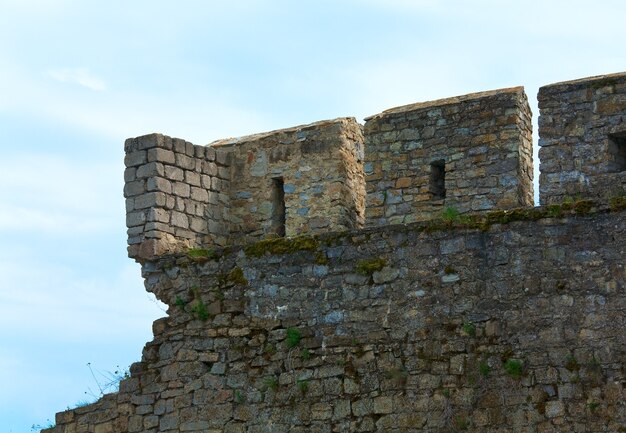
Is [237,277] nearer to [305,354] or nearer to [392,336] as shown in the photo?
[305,354]

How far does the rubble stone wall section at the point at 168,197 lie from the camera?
19.2m

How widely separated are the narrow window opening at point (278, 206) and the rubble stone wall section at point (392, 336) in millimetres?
1021

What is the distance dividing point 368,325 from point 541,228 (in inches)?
74.1

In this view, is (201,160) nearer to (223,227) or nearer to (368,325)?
(223,227)

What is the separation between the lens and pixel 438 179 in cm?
1852

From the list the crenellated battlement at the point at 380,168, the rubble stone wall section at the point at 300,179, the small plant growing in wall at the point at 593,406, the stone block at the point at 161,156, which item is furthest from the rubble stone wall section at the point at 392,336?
the stone block at the point at 161,156

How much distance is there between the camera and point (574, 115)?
17.8 metres

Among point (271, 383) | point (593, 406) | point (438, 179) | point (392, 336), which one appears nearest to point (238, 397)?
point (271, 383)

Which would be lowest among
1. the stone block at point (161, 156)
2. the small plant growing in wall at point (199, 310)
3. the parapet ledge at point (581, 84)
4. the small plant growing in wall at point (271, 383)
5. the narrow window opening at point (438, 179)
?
the small plant growing in wall at point (271, 383)

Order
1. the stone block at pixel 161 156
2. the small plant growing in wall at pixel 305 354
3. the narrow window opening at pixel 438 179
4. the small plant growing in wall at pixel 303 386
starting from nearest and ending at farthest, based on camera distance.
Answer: the small plant growing in wall at pixel 303 386, the small plant growing in wall at pixel 305 354, the narrow window opening at pixel 438 179, the stone block at pixel 161 156

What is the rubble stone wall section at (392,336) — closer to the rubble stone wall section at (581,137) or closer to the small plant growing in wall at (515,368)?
the small plant growing in wall at (515,368)

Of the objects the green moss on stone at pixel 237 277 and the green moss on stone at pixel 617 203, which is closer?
the green moss on stone at pixel 617 203

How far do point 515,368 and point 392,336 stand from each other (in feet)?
4.23

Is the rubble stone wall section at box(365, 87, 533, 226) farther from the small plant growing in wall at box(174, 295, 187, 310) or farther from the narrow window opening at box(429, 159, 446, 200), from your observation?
the small plant growing in wall at box(174, 295, 187, 310)
